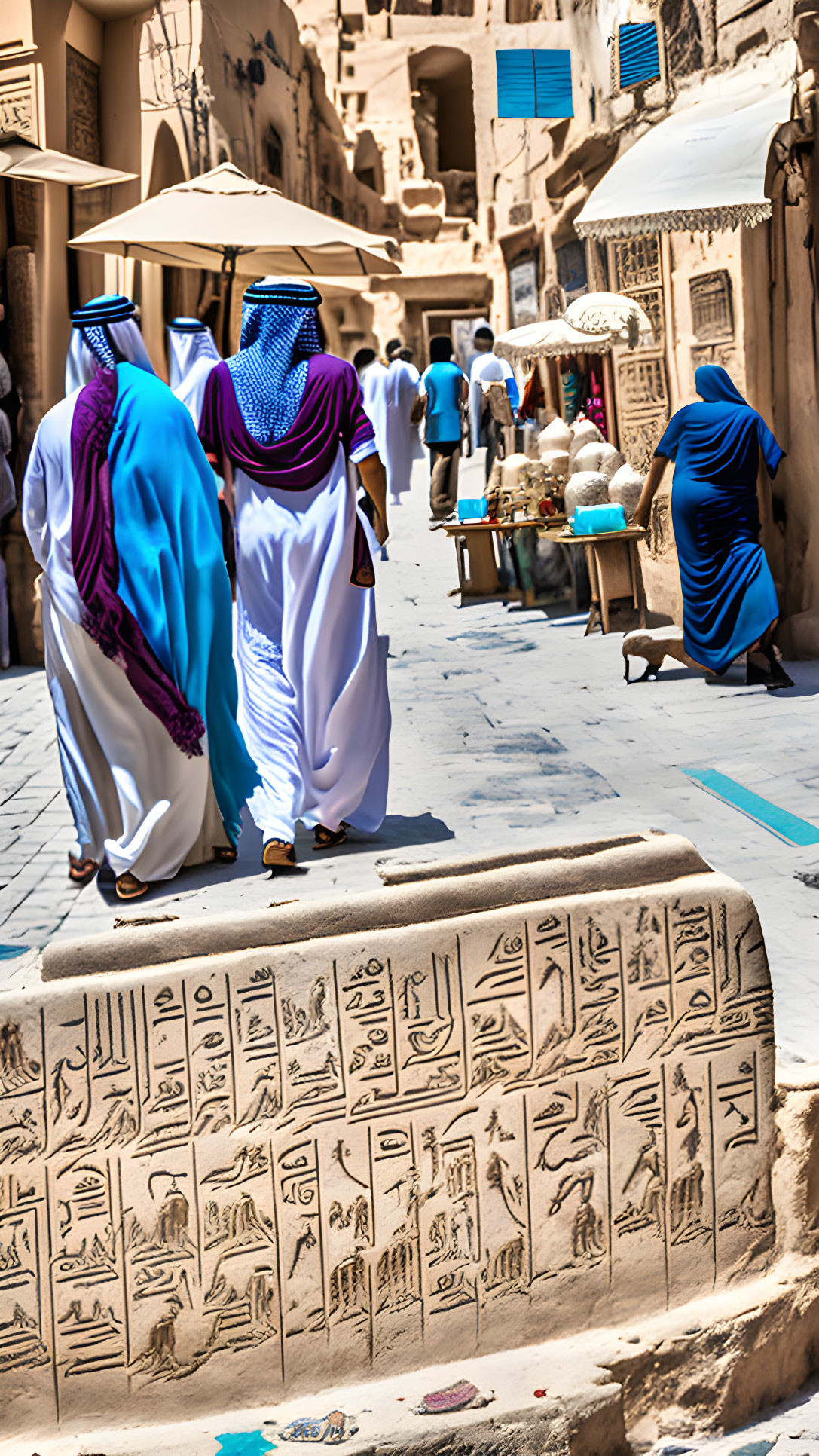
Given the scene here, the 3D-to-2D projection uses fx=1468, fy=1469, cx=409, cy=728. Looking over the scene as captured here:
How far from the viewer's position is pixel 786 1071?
9.85 ft

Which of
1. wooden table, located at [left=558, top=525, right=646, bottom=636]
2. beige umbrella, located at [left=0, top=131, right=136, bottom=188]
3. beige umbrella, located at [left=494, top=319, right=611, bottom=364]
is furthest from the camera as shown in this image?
beige umbrella, located at [left=494, top=319, right=611, bottom=364]

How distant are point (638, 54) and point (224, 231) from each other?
3030 mm

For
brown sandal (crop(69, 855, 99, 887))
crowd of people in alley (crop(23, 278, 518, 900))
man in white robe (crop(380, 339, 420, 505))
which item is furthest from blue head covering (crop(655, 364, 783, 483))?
man in white robe (crop(380, 339, 420, 505))

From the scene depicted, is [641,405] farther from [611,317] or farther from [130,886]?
[130,886]

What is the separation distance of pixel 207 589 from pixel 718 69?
5472 millimetres

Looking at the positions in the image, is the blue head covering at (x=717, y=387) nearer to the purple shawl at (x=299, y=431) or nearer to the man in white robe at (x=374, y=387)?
the purple shawl at (x=299, y=431)

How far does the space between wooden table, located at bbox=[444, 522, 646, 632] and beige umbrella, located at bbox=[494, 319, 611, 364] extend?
1.28 meters

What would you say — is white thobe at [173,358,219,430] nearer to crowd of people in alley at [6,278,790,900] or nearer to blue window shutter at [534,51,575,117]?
crowd of people in alley at [6,278,790,900]

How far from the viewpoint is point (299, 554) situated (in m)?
4.96

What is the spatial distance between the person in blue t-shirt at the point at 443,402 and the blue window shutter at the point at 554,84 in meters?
2.11

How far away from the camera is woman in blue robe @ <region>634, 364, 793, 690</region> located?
747 cm

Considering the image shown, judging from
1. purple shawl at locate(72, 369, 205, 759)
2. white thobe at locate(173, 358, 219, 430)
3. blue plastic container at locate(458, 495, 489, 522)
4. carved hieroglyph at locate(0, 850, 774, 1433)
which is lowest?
carved hieroglyph at locate(0, 850, 774, 1433)

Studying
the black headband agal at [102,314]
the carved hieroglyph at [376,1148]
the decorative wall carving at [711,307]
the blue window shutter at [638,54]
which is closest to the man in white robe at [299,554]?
the black headband agal at [102,314]

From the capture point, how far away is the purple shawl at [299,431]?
4910 mm
